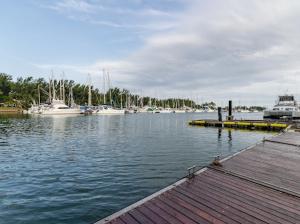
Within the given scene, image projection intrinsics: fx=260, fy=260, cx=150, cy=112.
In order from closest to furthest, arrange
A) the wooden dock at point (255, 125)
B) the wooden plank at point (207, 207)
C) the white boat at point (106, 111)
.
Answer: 1. the wooden plank at point (207, 207)
2. the wooden dock at point (255, 125)
3. the white boat at point (106, 111)

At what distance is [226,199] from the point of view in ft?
30.9

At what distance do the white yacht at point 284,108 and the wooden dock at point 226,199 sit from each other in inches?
2929

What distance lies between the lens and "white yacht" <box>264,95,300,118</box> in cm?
8062

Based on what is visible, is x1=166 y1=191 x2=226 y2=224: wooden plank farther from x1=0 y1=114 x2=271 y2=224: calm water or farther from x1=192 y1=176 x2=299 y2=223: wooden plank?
x1=0 y1=114 x2=271 y2=224: calm water

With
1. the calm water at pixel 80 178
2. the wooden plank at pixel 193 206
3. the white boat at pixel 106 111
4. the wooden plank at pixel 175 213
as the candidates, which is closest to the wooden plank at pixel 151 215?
the wooden plank at pixel 175 213

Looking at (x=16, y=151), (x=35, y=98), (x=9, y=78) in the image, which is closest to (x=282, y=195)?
(x=16, y=151)

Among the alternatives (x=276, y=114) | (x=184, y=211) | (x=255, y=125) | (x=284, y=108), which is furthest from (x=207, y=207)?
(x=284, y=108)

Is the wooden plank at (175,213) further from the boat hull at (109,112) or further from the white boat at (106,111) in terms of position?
the white boat at (106,111)

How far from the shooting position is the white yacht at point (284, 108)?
80.6m

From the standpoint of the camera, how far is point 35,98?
479 ft

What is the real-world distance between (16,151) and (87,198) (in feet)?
53.6

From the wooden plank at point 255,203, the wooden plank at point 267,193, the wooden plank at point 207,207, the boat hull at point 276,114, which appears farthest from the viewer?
the boat hull at point 276,114

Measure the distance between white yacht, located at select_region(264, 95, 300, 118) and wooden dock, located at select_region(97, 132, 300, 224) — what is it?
244 feet

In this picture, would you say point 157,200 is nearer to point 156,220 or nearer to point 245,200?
point 156,220
